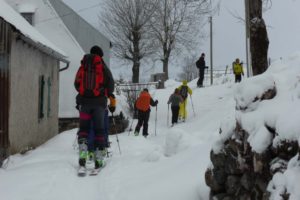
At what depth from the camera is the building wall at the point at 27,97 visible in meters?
10.3

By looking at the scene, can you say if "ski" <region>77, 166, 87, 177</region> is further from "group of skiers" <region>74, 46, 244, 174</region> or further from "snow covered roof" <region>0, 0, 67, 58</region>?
"snow covered roof" <region>0, 0, 67, 58</region>

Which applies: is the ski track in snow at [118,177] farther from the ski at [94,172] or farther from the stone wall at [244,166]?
the stone wall at [244,166]

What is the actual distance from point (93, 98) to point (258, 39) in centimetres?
452

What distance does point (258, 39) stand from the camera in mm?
10734

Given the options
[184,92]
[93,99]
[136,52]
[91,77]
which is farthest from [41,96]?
[136,52]

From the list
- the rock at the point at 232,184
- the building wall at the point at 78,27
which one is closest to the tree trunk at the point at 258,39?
the rock at the point at 232,184

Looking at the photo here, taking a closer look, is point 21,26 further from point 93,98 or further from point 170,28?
point 170,28

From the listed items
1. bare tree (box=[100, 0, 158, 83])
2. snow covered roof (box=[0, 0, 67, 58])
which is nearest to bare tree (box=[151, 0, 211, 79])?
bare tree (box=[100, 0, 158, 83])

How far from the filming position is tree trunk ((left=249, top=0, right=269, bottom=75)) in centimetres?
1073

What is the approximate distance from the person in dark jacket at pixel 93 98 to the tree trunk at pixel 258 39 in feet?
13.4

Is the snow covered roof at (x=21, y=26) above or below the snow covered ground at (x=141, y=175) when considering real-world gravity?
above

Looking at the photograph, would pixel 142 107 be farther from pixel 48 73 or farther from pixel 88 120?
pixel 88 120

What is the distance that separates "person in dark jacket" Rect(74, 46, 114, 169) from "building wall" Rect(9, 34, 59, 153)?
8.45 feet

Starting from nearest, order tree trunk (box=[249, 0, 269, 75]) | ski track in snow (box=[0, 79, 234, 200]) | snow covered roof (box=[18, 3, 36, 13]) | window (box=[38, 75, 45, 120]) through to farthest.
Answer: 1. ski track in snow (box=[0, 79, 234, 200])
2. tree trunk (box=[249, 0, 269, 75])
3. window (box=[38, 75, 45, 120])
4. snow covered roof (box=[18, 3, 36, 13])
